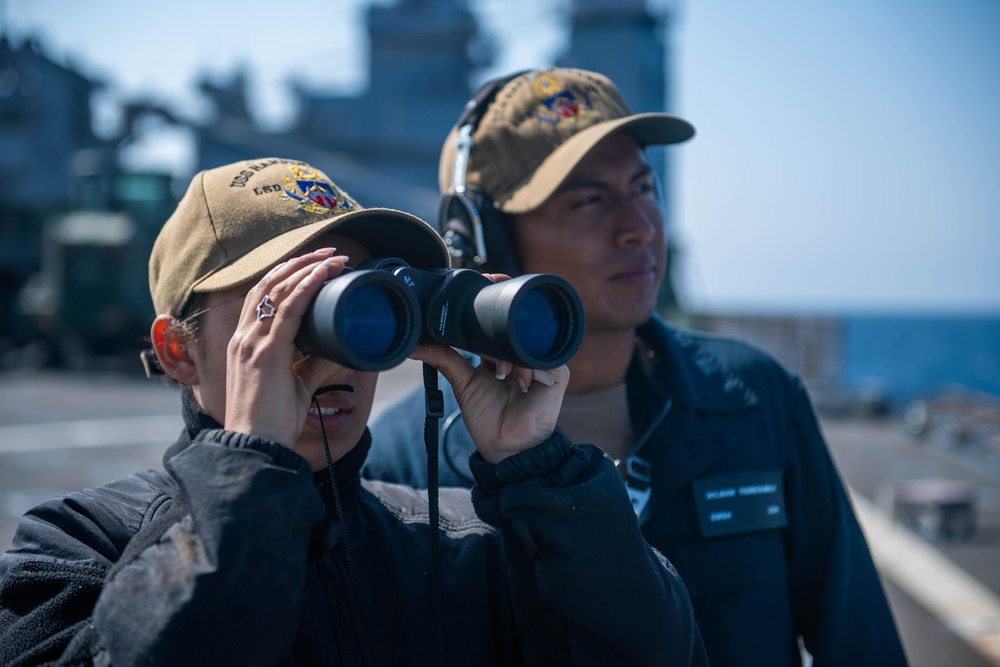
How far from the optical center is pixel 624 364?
7.50 ft

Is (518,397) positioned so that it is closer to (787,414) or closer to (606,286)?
(606,286)

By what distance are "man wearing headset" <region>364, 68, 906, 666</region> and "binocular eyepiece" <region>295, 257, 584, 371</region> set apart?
680 mm

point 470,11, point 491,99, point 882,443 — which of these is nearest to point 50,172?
point 470,11

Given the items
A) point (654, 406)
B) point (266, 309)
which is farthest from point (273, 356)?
point (654, 406)

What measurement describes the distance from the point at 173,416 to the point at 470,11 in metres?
27.4

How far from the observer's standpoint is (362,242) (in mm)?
1714

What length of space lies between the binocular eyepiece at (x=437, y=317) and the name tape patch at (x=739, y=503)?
764mm

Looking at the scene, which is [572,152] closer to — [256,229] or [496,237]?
[496,237]

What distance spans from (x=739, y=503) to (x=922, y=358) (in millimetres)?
106402

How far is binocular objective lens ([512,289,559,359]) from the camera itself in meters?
1.45

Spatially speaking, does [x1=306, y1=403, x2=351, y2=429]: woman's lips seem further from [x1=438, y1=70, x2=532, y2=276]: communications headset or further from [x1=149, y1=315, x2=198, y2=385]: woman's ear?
[x1=438, y1=70, x2=532, y2=276]: communications headset

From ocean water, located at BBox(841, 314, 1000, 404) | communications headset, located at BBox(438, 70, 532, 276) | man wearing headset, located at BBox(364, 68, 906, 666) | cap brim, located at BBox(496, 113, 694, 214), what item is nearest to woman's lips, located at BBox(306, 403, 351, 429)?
man wearing headset, located at BBox(364, 68, 906, 666)

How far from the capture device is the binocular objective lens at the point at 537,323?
4.76 ft

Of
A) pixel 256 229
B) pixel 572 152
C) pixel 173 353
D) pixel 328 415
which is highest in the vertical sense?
pixel 572 152
